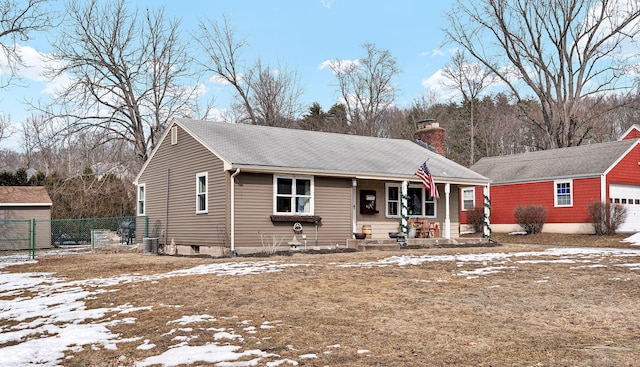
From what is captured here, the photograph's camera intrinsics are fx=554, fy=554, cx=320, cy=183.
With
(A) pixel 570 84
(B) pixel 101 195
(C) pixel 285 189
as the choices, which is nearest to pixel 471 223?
(A) pixel 570 84

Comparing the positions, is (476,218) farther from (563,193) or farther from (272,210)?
(272,210)

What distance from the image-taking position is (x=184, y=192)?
2086 centimetres

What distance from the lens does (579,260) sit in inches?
599

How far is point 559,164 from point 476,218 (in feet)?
17.8

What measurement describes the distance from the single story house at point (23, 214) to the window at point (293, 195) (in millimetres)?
15506

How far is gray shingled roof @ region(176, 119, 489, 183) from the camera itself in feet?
62.6

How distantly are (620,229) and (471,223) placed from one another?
7.84 m

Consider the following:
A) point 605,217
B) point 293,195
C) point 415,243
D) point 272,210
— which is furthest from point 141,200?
point 605,217

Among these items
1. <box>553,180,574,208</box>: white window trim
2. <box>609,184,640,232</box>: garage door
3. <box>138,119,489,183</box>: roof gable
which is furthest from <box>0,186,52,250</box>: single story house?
<box>609,184,640,232</box>: garage door

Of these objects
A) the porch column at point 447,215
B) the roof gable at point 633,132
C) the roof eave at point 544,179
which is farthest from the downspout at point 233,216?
the roof gable at point 633,132

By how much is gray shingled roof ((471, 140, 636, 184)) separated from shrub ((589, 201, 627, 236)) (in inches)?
70.1

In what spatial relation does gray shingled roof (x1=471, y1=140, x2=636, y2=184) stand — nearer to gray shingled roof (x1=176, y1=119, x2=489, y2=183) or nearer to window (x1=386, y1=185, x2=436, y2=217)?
gray shingled roof (x1=176, y1=119, x2=489, y2=183)

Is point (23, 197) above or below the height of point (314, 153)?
below

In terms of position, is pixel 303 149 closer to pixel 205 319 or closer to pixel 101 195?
pixel 205 319
